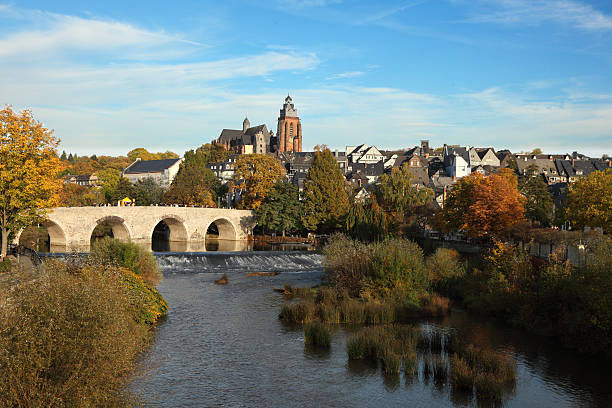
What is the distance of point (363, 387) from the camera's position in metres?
16.7

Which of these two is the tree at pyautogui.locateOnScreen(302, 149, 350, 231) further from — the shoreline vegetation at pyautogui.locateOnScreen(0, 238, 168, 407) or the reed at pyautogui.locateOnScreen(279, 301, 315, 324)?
the shoreline vegetation at pyautogui.locateOnScreen(0, 238, 168, 407)

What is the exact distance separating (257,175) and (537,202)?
30.3m

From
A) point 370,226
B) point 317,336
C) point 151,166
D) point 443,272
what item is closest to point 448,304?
point 443,272

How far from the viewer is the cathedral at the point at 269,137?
15575 cm

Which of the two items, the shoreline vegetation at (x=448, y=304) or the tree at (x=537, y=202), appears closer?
the shoreline vegetation at (x=448, y=304)

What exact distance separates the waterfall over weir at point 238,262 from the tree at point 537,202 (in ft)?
75.2

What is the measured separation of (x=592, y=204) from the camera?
34.7m

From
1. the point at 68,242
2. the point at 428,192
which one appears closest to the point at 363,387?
the point at 68,242

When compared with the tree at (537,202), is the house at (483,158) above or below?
above

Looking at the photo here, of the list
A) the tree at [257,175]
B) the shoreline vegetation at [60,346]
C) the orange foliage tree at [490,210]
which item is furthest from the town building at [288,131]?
the shoreline vegetation at [60,346]

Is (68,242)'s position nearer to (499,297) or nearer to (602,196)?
(499,297)

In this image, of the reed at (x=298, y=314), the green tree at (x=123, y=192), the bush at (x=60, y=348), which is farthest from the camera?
the green tree at (x=123, y=192)

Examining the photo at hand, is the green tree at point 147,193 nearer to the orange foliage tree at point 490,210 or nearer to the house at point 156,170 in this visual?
the house at point 156,170

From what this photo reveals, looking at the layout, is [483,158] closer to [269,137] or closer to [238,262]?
[269,137]
